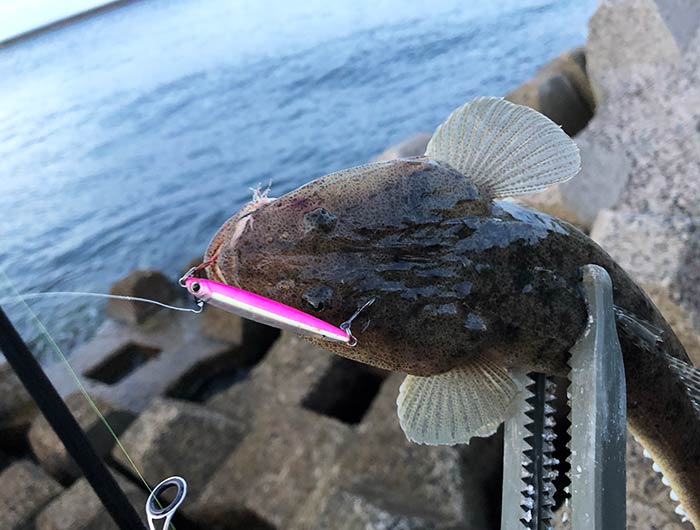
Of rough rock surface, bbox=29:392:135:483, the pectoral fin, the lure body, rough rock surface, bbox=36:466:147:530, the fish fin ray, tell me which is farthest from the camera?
rough rock surface, bbox=29:392:135:483

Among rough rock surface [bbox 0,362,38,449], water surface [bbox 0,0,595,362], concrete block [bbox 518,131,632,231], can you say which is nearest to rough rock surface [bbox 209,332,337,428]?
concrete block [bbox 518,131,632,231]

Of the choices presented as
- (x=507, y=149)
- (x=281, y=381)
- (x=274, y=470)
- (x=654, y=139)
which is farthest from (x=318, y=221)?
(x=654, y=139)

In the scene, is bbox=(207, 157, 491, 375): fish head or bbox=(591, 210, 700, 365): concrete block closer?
bbox=(207, 157, 491, 375): fish head

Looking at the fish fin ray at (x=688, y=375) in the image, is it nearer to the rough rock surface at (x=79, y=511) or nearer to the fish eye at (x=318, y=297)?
the fish eye at (x=318, y=297)

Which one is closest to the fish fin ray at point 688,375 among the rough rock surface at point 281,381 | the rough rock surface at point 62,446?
the rough rock surface at point 281,381

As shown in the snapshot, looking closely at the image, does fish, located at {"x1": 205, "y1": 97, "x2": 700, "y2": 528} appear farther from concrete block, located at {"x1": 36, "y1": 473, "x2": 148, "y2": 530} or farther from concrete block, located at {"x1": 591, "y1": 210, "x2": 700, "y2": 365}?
concrete block, located at {"x1": 36, "y1": 473, "x2": 148, "y2": 530}

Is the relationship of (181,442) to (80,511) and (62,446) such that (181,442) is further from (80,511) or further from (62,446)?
(62,446)
